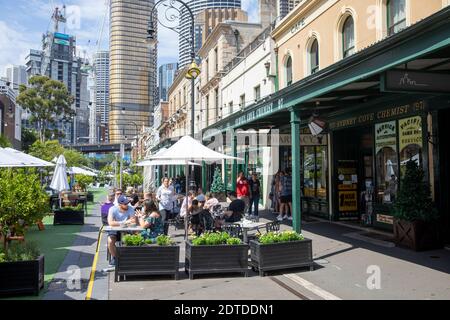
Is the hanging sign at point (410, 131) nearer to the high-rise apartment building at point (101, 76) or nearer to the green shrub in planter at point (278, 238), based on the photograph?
the green shrub in planter at point (278, 238)

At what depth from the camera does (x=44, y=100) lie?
175 ft

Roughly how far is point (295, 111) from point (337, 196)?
4645 millimetres

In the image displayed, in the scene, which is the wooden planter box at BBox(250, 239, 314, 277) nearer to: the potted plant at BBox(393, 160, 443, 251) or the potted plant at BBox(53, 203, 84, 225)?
the potted plant at BBox(393, 160, 443, 251)

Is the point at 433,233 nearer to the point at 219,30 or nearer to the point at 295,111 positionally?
the point at 295,111

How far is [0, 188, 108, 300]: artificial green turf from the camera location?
820 cm

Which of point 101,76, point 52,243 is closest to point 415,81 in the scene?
point 52,243

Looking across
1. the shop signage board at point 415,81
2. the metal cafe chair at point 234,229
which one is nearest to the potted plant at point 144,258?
the metal cafe chair at point 234,229

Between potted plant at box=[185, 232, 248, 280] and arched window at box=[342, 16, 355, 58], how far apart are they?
8.57m

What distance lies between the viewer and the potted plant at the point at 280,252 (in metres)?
7.76

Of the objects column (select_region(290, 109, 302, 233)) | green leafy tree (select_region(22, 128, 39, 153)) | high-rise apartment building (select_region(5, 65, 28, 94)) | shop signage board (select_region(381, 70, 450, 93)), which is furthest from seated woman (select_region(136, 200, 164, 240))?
green leafy tree (select_region(22, 128, 39, 153))

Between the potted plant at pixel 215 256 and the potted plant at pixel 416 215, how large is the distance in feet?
13.4

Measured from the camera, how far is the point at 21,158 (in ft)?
39.8

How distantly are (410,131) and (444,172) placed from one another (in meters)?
1.41

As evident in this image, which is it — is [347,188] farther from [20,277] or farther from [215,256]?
[20,277]
